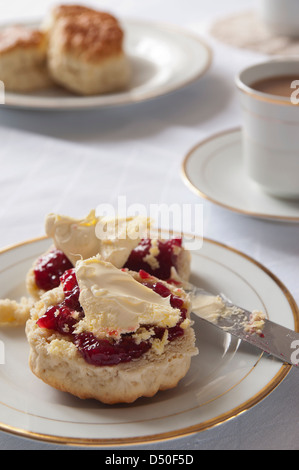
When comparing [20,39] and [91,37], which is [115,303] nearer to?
[91,37]

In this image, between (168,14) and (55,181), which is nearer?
(55,181)

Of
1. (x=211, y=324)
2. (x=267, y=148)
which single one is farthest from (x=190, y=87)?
(x=211, y=324)

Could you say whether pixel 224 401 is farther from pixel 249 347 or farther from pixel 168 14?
pixel 168 14

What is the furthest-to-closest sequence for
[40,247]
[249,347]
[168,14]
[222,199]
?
[168,14]
[222,199]
[40,247]
[249,347]

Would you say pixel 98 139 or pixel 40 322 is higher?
pixel 40 322

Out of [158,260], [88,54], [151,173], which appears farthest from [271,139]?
[88,54]

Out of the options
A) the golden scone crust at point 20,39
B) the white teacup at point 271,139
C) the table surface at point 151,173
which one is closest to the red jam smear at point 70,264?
the table surface at point 151,173
